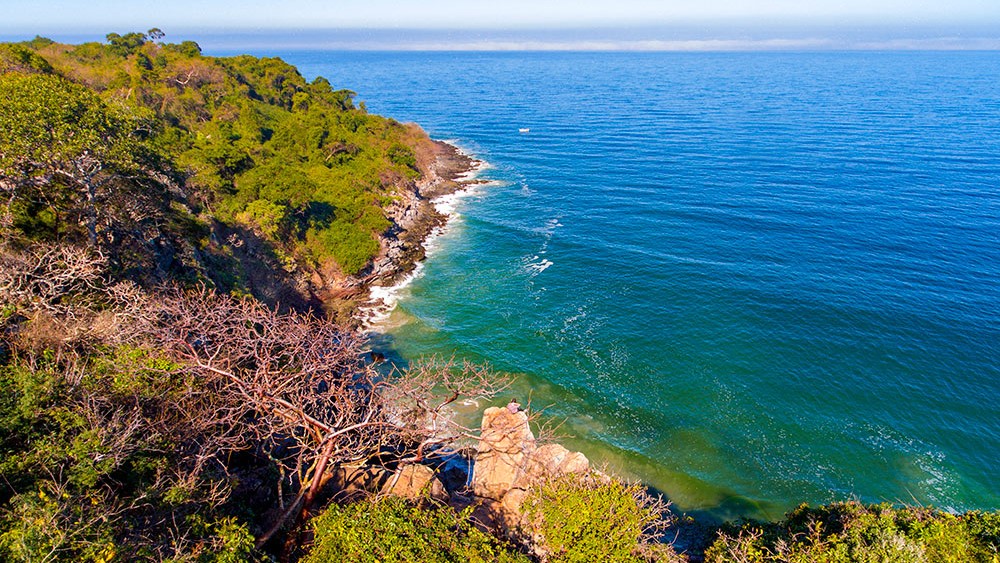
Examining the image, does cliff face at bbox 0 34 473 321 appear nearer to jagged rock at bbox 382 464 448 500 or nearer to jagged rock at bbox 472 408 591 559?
jagged rock at bbox 382 464 448 500

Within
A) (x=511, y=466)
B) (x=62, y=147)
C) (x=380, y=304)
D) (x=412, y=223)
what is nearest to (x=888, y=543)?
(x=511, y=466)

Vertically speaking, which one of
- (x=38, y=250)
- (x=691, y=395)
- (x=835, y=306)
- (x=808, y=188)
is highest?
(x=38, y=250)

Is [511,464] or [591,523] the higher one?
[591,523]

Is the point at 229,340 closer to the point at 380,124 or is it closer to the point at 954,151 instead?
the point at 380,124

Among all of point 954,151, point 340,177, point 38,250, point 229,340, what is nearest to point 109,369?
point 229,340

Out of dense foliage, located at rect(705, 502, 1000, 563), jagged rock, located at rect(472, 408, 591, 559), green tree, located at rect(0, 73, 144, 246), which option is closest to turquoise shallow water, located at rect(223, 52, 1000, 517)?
dense foliage, located at rect(705, 502, 1000, 563)

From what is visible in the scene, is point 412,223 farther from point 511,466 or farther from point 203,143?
point 511,466
